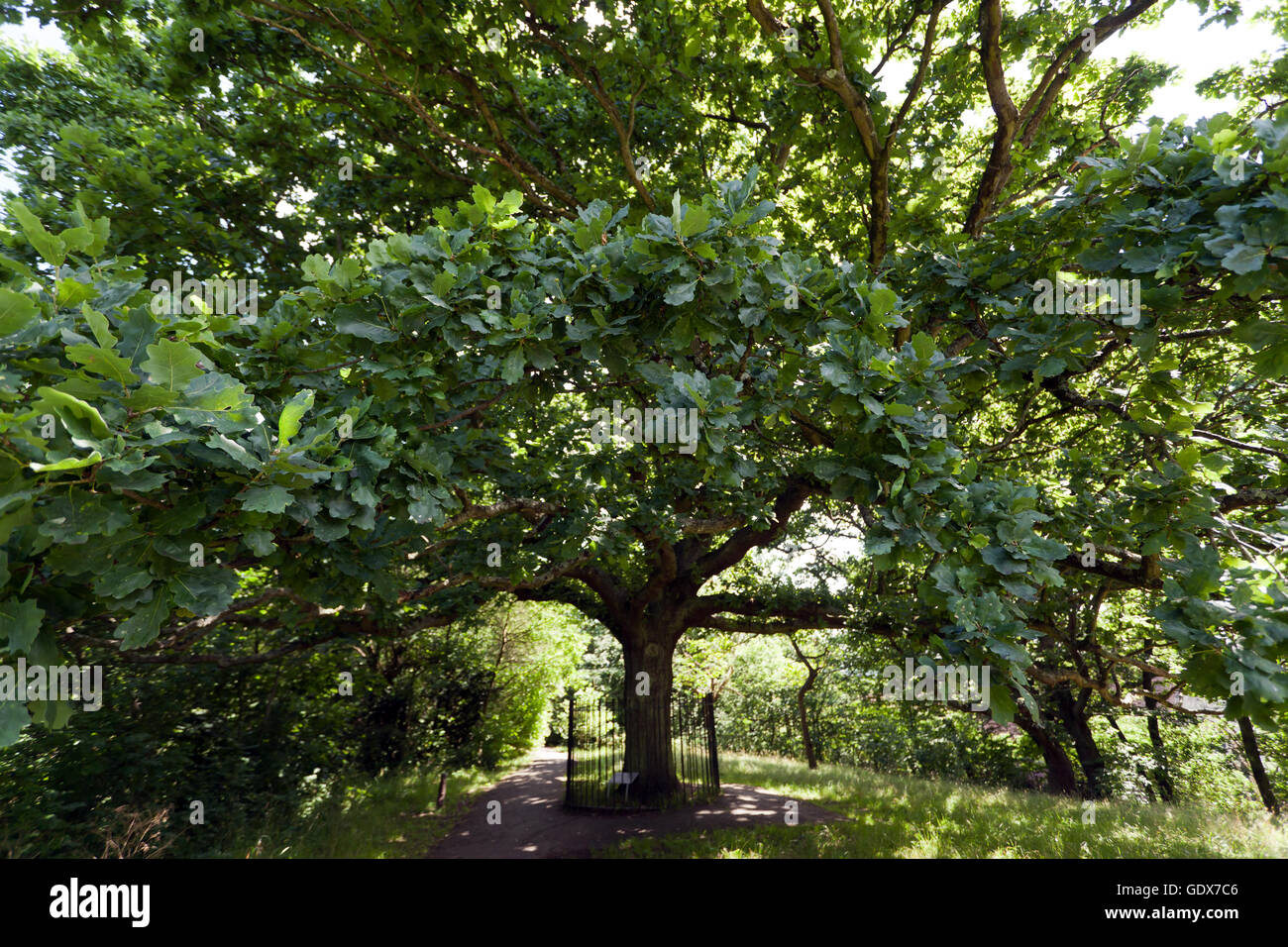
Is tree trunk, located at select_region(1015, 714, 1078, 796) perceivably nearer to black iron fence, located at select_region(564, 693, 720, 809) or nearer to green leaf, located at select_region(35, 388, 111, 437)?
black iron fence, located at select_region(564, 693, 720, 809)

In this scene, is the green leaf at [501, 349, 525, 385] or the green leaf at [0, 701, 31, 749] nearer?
the green leaf at [0, 701, 31, 749]

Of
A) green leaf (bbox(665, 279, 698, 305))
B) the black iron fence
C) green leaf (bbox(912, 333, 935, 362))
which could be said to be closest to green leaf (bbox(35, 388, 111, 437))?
green leaf (bbox(665, 279, 698, 305))

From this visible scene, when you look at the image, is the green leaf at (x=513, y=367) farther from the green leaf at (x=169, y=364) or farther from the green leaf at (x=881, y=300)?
the green leaf at (x=881, y=300)

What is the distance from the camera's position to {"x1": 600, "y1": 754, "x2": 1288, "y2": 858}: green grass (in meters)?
6.97

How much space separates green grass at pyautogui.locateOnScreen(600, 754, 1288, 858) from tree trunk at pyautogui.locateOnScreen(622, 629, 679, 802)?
2.36m

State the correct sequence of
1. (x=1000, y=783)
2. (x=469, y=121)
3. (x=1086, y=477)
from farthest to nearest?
(x=1000, y=783) → (x=1086, y=477) → (x=469, y=121)

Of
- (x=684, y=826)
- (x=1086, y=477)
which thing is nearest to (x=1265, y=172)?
(x=1086, y=477)

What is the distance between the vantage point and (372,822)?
890cm

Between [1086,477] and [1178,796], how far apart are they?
12087 millimetres

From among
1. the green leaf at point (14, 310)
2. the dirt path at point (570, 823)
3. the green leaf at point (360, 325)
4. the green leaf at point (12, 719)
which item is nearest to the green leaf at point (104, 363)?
the green leaf at point (14, 310)

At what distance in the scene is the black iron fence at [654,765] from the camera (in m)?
10.8

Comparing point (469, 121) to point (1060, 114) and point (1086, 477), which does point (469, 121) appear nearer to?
point (1060, 114)

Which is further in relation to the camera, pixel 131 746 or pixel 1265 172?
pixel 131 746

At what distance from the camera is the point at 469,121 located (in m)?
6.56
